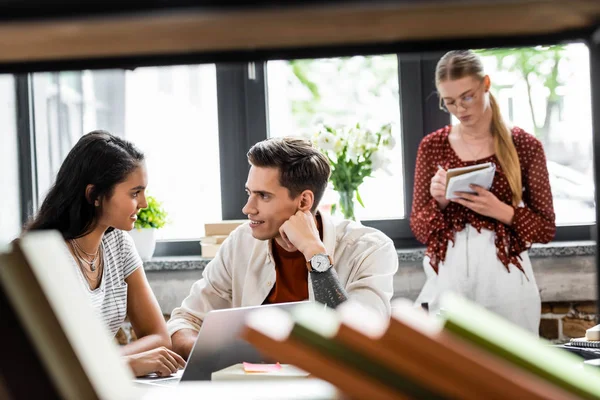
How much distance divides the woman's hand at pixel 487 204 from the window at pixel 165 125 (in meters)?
1.30

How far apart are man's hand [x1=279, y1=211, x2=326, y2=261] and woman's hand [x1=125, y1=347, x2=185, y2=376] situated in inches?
24.2

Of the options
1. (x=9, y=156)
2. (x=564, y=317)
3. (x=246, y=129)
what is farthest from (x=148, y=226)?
(x=564, y=317)

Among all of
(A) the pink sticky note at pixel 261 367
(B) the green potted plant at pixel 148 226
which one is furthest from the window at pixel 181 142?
(A) the pink sticky note at pixel 261 367

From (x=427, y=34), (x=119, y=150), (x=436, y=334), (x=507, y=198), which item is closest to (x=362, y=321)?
(x=436, y=334)

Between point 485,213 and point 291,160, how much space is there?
0.78 metres

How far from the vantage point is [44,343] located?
49 cm

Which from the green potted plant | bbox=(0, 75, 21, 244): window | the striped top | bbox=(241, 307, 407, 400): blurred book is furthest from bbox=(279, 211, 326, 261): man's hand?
bbox=(241, 307, 407, 400): blurred book

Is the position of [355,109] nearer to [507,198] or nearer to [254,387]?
[507,198]

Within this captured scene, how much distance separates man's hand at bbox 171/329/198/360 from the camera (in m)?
2.17

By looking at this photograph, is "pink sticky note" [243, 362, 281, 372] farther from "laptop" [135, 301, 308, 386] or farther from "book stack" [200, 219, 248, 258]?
"book stack" [200, 219, 248, 258]

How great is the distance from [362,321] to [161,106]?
322 centimetres

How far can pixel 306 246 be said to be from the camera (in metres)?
2.30

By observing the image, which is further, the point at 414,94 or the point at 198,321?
the point at 414,94

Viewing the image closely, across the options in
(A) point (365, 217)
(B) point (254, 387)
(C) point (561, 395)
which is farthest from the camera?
(A) point (365, 217)
